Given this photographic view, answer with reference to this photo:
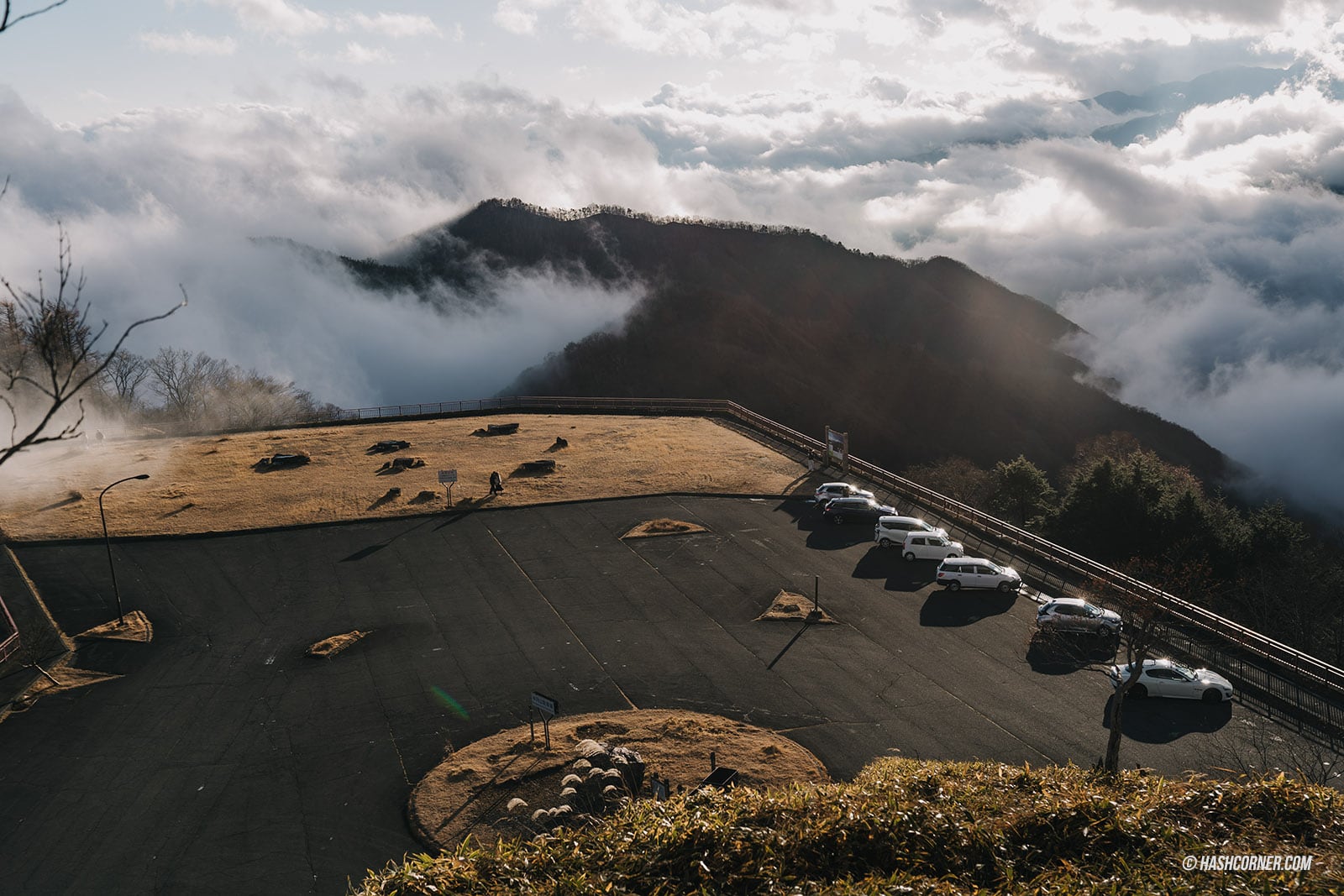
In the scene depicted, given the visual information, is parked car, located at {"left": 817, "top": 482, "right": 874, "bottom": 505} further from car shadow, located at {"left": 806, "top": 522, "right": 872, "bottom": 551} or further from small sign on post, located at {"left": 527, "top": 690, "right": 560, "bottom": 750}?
small sign on post, located at {"left": 527, "top": 690, "right": 560, "bottom": 750}

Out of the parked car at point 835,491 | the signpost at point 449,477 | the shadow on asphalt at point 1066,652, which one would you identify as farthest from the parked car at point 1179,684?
the signpost at point 449,477

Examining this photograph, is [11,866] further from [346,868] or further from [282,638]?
[282,638]

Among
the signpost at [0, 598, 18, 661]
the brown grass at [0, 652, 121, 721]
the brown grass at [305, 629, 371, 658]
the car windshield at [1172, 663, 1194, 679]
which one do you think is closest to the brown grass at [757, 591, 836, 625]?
the car windshield at [1172, 663, 1194, 679]

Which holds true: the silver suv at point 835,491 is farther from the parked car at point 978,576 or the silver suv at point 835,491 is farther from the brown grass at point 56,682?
the brown grass at point 56,682

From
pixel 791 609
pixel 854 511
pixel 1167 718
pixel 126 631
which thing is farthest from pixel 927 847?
pixel 126 631

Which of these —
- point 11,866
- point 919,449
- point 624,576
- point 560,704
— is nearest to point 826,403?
point 919,449

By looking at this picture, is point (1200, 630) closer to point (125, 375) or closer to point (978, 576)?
point (978, 576)

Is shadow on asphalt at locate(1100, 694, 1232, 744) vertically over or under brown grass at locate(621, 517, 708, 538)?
Result: over
